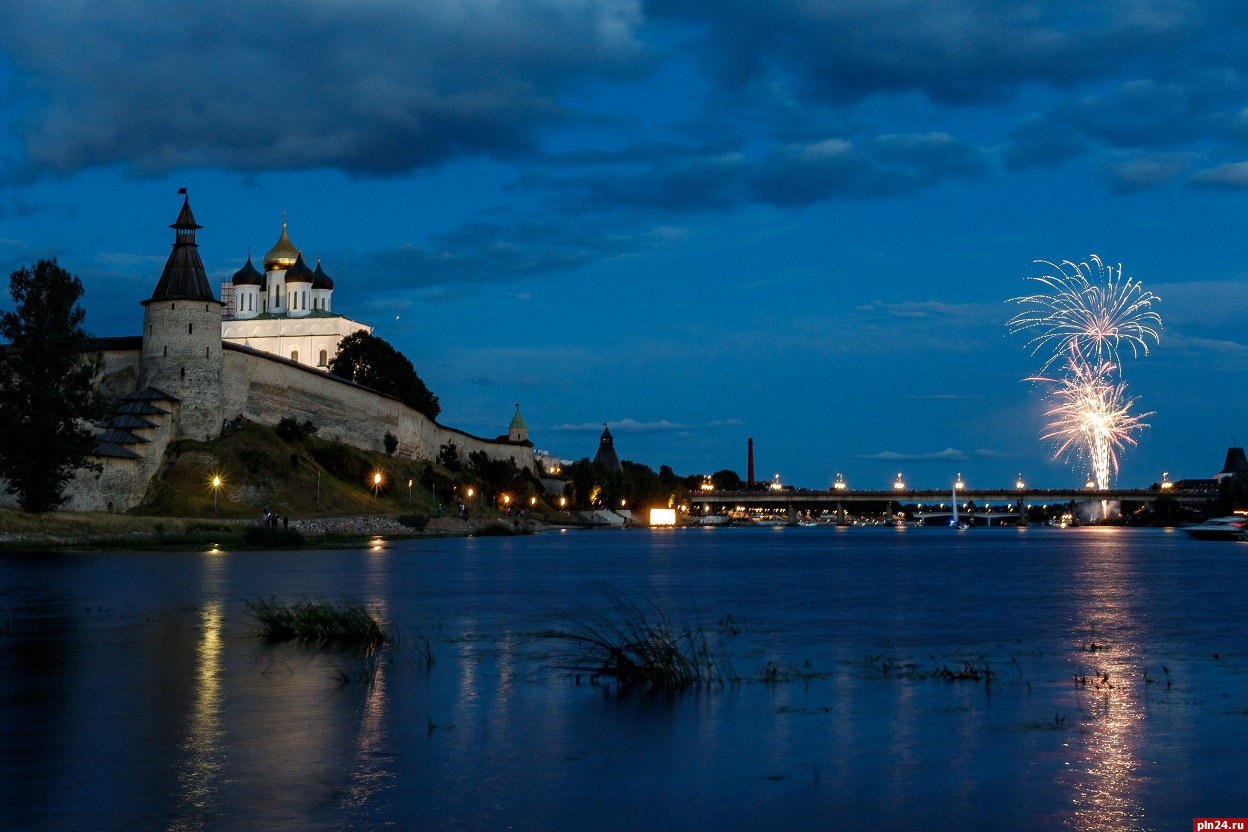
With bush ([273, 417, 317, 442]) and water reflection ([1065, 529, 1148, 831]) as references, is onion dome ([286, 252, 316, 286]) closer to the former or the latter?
bush ([273, 417, 317, 442])

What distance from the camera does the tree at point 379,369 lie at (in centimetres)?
11525

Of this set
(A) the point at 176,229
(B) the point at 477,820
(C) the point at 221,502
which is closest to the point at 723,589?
(B) the point at 477,820

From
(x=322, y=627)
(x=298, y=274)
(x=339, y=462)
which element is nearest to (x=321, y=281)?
(x=298, y=274)

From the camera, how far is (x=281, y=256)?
136 m

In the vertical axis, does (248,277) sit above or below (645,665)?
above

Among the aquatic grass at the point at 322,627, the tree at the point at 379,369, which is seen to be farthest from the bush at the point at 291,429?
the aquatic grass at the point at 322,627

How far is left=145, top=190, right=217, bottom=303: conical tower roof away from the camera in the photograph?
79.4m

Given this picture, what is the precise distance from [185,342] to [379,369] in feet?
119

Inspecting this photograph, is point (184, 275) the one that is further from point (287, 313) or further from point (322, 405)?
point (287, 313)

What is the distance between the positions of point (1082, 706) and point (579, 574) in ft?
92.7

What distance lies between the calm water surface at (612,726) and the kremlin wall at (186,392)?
4934 cm

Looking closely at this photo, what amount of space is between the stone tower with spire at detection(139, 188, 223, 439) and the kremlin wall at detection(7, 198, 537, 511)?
0.20ft

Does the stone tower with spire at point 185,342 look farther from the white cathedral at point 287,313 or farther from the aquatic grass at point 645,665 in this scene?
the aquatic grass at point 645,665

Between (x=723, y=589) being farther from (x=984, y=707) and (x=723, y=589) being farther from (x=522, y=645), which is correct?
(x=984, y=707)
